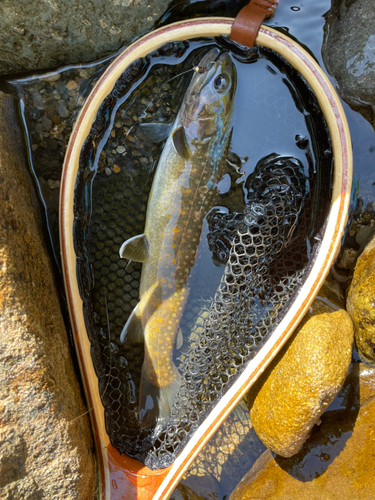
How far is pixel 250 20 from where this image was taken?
6.64 feet

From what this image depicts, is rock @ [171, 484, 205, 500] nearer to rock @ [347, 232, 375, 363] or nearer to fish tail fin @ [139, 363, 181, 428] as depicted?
fish tail fin @ [139, 363, 181, 428]

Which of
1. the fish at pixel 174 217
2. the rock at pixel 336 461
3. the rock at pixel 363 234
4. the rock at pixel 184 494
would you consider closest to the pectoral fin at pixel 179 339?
the fish at pixel 174 217

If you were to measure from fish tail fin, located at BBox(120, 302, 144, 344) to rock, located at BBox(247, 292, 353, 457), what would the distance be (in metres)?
0.92

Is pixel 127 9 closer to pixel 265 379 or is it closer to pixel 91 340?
Result: pixel 91 340

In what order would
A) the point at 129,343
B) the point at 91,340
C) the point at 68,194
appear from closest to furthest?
the point at 68,194 < the point at 91,340 < the point at 129,343

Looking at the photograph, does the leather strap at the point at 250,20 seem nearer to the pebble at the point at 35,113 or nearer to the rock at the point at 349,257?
the pebble at the point at 35,113

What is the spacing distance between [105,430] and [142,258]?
1.15 meters

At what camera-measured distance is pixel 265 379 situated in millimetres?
2385

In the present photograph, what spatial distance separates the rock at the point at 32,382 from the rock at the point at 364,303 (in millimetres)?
1940

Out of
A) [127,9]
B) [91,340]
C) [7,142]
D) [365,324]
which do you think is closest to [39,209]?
[7,142]

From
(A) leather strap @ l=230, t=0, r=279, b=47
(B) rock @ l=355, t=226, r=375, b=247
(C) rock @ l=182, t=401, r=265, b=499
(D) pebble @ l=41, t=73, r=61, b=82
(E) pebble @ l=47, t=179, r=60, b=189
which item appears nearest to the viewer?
(A) leather strap @ l=230, t=0, r=279, b=47

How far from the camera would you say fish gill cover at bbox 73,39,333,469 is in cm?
225

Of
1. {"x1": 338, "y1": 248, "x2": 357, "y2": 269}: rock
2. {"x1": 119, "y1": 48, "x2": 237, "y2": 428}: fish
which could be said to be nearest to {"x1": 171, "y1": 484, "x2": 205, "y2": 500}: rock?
{"x1": 119, "y1": 48, "x2": 237, "y2": 428}: fish

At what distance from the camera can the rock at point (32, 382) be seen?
5.77 feet
